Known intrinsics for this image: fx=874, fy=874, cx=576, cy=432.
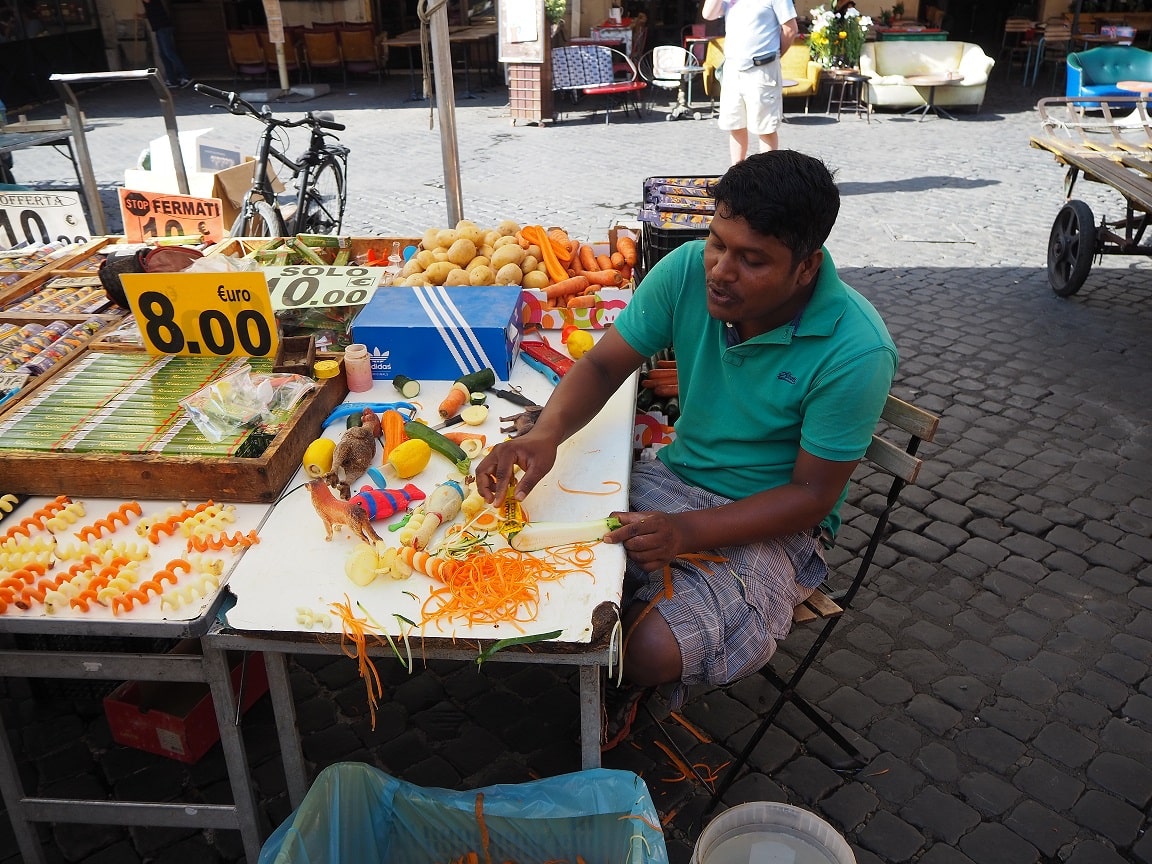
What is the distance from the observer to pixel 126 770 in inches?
108

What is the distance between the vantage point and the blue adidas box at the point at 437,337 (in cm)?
288

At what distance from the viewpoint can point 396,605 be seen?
1.94 meters

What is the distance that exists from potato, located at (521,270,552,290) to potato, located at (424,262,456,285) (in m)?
0.30

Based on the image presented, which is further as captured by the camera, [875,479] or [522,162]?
[522,162]

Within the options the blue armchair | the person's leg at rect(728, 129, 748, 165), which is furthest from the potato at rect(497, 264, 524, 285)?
the blue armchair

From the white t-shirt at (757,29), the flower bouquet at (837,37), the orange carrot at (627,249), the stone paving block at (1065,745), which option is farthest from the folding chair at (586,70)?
the stone paving block at (1065,745)

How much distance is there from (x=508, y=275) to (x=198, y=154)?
4048mm

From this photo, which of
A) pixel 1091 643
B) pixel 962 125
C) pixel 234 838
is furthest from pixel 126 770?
pixel 962 125

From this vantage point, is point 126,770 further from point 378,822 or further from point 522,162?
point 522,162

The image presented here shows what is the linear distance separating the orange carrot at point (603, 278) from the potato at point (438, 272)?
1.88ft

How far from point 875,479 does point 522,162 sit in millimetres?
7367

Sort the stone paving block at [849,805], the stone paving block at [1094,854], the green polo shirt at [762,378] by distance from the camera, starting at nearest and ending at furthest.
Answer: the green polo shirt at [762,378] < the stone paving block at [1094,854] < the stone paving block at [849,805]

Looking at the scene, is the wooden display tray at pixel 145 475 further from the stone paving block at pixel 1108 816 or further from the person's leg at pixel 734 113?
the person's leg at pixel 734 113

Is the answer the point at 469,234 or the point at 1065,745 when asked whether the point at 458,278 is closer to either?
the point at 469,234
